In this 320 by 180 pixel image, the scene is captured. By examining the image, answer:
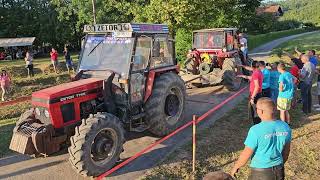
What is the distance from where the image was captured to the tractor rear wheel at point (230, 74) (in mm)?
12097

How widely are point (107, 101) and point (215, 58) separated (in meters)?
6.93

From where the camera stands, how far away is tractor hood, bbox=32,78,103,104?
20.7 ft

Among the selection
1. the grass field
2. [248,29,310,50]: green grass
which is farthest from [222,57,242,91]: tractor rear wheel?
[248,29,310,50]: green grass

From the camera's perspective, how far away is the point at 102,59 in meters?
7.52

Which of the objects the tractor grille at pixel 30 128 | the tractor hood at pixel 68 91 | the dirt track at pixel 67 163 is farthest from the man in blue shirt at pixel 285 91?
the tractor grille at pixel 30 128

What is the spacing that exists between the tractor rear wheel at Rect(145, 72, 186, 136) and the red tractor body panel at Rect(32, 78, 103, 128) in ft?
4.29

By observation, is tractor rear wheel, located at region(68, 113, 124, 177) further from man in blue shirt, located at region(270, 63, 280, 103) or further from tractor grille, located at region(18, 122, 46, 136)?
man in blue shirt, located at region(270, 63, 280, 103)

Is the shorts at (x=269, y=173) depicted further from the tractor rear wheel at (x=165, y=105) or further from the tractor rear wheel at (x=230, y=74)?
the tractor rear wheel at (x=230, y=74)

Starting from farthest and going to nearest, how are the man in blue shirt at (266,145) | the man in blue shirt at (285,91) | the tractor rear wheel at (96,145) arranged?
the man in blue shirt at (285,91), the tractor rear wheel at (96,145), the man in blue shirt at (266,145)

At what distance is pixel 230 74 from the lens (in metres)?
12.1

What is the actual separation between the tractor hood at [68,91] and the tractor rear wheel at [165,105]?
4.23ft

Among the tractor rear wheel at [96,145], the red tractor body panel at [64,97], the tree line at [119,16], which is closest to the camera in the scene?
the tractor rear wheel at [96,145]

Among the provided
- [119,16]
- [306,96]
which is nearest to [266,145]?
[306,96]

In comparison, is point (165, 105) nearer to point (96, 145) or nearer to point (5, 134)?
point (96, 145)
